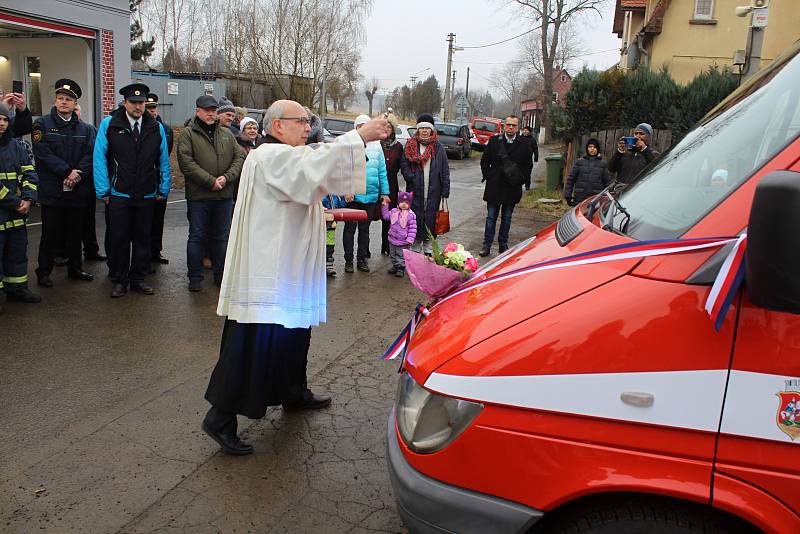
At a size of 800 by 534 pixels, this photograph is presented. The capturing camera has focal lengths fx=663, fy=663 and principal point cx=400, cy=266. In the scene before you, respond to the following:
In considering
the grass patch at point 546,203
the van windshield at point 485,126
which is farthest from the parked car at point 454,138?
the grass patch at point 546,203

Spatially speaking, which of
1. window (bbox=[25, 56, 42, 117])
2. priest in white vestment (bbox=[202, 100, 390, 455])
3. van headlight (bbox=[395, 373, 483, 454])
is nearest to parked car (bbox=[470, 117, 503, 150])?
window (bbox=[25, 56, 42, 117])

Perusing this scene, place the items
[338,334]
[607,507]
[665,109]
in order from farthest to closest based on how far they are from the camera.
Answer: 1. [665,109]
2. [338,334]
3. [607,507]

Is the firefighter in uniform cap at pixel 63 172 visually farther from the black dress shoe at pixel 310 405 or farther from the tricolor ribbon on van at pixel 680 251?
the tricolor ribbon on van at pixel 680 251

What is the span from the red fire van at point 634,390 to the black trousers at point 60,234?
5.99 meters

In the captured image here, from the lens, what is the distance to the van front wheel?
6.40 ft

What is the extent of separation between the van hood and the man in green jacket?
4.91m

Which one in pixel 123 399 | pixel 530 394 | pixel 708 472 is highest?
pixel 530 394

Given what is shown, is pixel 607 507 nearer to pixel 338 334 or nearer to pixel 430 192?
pixel 338 334

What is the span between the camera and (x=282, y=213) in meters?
3.51

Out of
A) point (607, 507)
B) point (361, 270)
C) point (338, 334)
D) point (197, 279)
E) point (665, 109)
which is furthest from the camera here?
point (665, 109)

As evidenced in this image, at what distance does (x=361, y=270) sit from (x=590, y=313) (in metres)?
6.42

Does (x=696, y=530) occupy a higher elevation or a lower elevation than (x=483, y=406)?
lower

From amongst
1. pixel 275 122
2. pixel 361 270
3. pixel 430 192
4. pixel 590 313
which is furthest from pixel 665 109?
pixel 590 313

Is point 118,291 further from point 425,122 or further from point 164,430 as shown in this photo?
point 425,122
